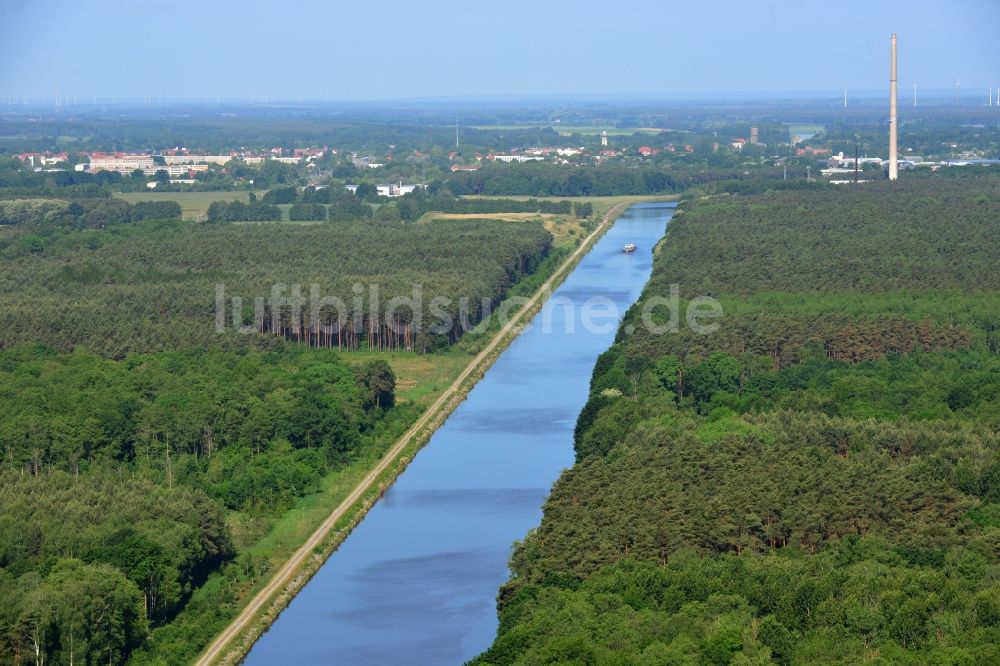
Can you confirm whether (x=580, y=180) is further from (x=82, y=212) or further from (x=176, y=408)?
(x=176, y=408)

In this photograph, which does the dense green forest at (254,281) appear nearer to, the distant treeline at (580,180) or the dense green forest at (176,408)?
the dense green forest at (176,408)

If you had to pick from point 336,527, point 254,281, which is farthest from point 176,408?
point 254,281

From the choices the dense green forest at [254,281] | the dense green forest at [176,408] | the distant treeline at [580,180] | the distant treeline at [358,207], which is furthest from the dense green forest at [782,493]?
the distant treeline at [580,180]

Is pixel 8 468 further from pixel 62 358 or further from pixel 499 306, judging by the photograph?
pixel 499 306

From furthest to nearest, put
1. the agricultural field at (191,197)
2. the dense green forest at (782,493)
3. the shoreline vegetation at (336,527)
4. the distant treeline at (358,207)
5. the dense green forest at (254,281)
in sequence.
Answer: the agricultural field at (191,197) → the distant treeline at (358,207) → the dense green forest at (254,281) → the shoreline vegetation at (336,527) → the dense green forest at (782,493)

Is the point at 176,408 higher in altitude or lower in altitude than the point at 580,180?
lower

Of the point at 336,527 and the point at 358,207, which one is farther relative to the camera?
the point at 358,207

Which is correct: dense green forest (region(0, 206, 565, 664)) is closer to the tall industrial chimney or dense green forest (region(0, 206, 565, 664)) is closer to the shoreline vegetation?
the shoreline vegetation

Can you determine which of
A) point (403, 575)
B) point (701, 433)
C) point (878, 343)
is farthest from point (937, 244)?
point (403, 575)
